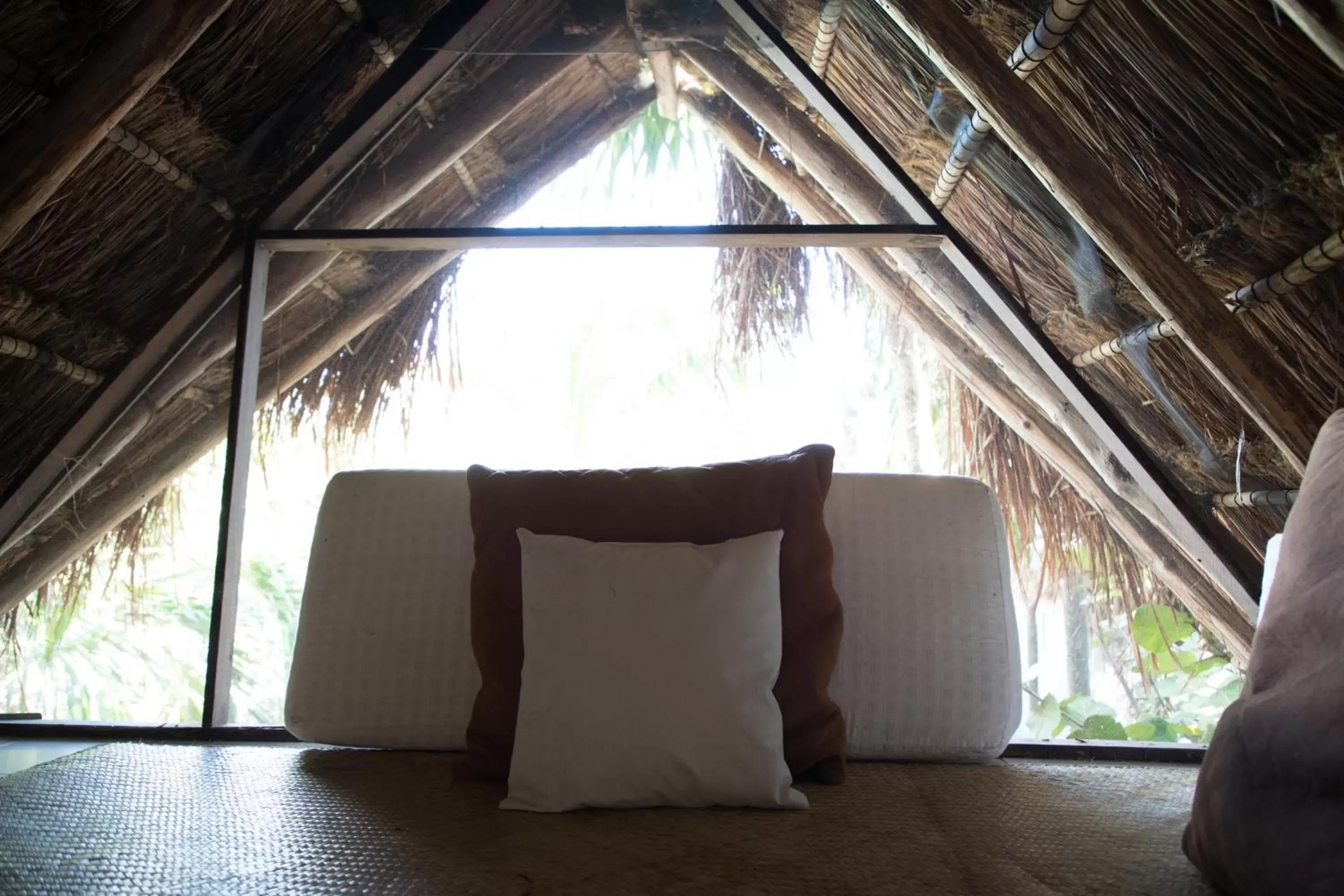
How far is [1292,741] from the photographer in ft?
3.09

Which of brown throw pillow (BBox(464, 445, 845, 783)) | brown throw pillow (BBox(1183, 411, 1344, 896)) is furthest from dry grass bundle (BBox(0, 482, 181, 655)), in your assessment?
brown throw pillow (BBox(1183, 411, 1344, 896))

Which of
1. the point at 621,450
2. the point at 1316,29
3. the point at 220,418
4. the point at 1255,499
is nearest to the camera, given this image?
the point at 1316,29

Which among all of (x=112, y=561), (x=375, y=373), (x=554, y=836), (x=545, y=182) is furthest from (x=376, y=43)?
(x=554, y=836)

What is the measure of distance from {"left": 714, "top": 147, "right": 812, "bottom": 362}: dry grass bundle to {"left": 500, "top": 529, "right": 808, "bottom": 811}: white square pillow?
5.18 feet

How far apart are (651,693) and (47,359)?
5.38ft

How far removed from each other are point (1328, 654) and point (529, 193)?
6.07ft

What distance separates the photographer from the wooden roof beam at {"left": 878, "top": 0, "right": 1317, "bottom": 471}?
167 centimetres

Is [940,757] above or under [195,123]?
under

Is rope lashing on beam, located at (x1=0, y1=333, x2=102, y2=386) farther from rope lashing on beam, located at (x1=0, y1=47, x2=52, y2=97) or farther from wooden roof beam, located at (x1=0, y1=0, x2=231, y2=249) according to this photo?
rope lashing on beam, located at (x1=0, y1=47, x2=52, y2=97)

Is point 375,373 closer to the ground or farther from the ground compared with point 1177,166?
closer to the ground

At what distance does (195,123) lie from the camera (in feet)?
6.86

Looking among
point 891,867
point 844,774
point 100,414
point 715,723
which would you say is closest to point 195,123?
point 100,414

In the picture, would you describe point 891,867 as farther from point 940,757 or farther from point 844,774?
point 940,757

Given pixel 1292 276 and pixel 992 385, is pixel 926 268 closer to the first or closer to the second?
pixel 992 385
